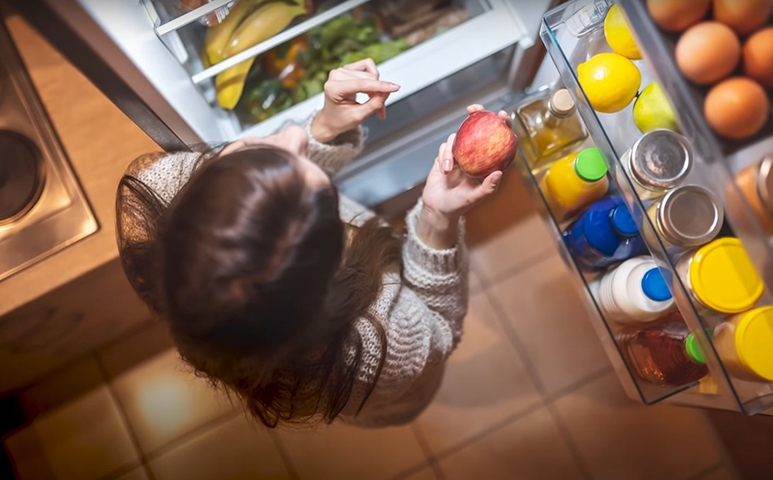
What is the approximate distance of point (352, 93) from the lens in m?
0.71

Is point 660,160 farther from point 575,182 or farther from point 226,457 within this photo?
point 226,457

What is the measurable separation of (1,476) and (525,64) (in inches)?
52.0

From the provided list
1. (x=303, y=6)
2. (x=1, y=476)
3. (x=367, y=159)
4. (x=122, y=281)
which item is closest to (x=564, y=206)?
(x=367, y=159)

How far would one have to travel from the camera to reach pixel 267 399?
2.15 ft

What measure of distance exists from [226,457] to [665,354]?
2.93 ft

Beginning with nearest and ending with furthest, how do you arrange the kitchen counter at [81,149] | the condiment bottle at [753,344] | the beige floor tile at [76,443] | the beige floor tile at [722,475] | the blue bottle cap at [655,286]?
the condiment bottle at [753,344]
the blue bottle cap at [655,286]
the kitchen counter at [81,149]
the beige floor tile at [722,475]
the beige floor tile at [76,443]

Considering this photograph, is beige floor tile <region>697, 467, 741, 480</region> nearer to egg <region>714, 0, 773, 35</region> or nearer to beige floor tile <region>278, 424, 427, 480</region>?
beige floor tile <region>278, 424, 427, 480</region>

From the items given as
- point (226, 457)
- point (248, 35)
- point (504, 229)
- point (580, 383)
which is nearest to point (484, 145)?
point (248, 35)

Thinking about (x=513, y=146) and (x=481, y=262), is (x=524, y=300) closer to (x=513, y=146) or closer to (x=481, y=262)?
(x=481, y=262)

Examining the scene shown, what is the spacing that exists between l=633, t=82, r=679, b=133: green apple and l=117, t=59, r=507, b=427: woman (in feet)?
0.65

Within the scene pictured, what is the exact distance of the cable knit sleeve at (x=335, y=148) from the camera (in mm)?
810

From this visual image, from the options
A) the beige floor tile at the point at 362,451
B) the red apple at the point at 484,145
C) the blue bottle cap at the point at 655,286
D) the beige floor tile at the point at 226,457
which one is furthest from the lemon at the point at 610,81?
the beige floor tile at the point at 226,457

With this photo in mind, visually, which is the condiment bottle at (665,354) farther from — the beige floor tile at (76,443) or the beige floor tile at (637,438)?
the beige floor tile at (76,443)

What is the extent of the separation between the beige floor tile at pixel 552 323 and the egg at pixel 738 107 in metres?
0.69
